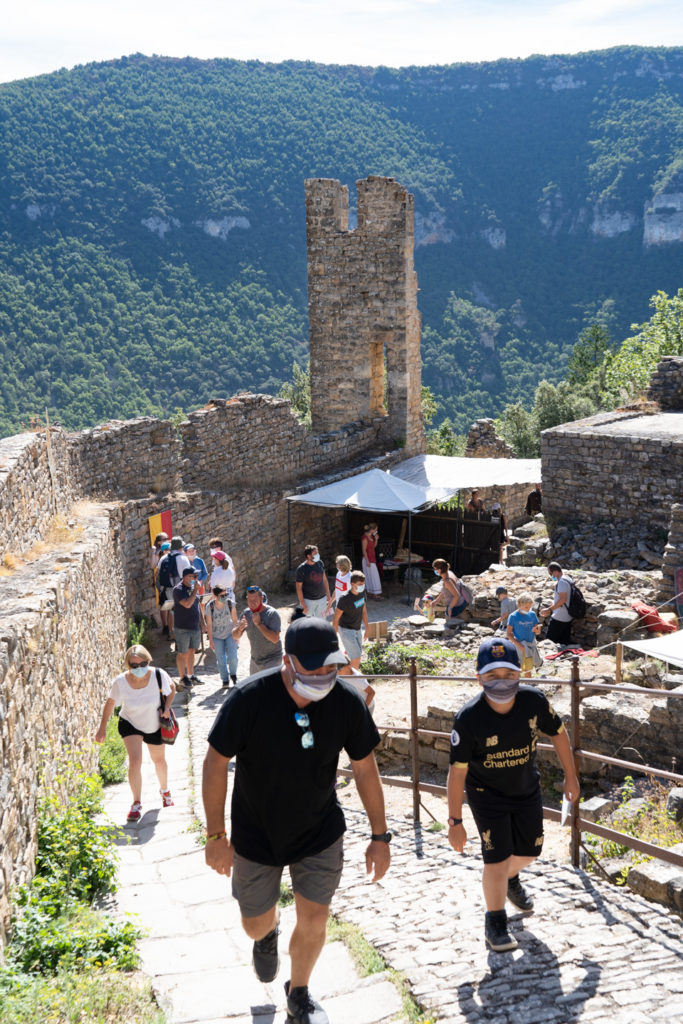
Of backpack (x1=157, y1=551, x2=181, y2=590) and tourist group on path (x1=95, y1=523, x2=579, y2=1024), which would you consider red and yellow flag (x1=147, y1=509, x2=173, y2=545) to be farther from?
tourist group on path (x1=95, y1=523, x2=579, y2=1024)

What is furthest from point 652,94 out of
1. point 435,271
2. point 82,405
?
point 82,405

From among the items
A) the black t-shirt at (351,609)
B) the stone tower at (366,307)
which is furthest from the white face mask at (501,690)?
the stone tower at (366,307)

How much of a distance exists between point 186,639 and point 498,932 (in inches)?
249

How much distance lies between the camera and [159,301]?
196 feet

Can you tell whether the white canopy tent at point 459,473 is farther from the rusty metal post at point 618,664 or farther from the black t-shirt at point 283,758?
the black t-shirt at point 283,758

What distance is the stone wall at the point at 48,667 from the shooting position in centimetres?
475

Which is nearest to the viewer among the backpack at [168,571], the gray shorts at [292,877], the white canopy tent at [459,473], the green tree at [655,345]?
the gray shorts at [292,877]

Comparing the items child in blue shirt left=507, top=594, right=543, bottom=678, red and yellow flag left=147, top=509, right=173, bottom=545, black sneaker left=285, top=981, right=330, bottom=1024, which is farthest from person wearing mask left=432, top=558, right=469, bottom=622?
black sneaker left=285, top=981, right=330, bottom=1024

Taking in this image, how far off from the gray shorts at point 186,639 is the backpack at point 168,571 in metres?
0.65

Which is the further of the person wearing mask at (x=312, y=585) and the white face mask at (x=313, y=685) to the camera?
the person wearing mask at (x=312, y=585)

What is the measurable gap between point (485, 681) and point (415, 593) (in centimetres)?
1056

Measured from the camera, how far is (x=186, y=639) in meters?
10.1

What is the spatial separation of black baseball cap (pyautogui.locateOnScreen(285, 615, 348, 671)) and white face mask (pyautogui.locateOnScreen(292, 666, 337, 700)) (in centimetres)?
4

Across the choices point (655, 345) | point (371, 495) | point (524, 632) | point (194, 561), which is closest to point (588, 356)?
point (655, 345)
